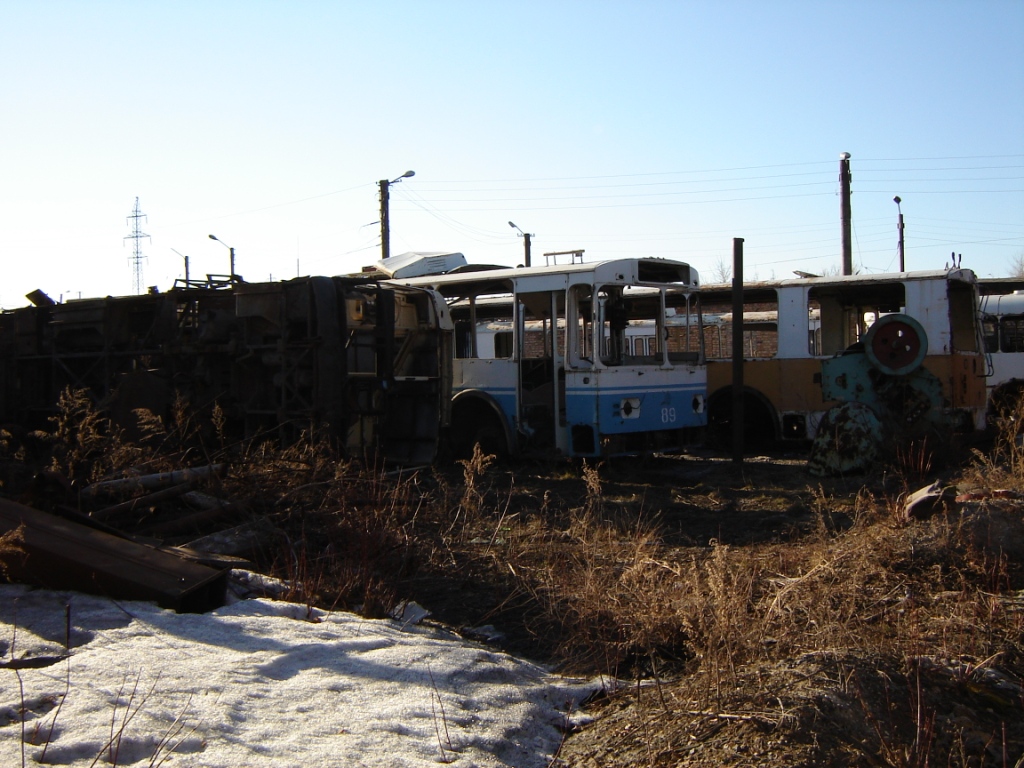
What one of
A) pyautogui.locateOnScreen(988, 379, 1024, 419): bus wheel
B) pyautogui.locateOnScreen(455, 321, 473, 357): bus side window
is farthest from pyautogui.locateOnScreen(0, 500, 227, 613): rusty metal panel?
pyautogui.locateOnScreen(988, 379, 1024, 419): bus wheel

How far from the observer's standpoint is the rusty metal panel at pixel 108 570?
4.53m

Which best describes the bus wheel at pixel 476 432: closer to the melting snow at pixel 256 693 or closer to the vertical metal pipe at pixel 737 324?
the vertical metal pipe at pixel 737 324

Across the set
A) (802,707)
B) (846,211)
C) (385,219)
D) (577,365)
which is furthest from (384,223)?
(802,707)

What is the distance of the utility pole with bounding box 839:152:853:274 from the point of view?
1036 inches

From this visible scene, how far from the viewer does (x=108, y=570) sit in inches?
180

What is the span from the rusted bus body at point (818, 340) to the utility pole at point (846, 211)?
12218 millimetres

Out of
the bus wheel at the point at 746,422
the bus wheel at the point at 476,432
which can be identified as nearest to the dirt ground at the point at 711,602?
the bus wheel at the point at 476,432

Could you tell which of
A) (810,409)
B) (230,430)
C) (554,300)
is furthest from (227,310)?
(810,409)

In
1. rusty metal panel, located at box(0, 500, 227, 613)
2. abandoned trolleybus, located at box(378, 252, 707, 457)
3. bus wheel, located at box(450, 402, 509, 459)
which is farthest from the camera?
bus wheel, located at box(450, 402, 509, 459)

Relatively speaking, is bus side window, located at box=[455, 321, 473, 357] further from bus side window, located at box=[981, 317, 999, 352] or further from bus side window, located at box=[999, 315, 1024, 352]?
bus side window, located at box=[999, 315, 1024, 352]

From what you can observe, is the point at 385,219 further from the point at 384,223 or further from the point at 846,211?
the point at 846,211

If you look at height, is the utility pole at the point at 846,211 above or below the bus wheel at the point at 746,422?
above

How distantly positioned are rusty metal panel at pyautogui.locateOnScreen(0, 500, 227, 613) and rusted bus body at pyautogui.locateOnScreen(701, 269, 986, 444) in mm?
9940

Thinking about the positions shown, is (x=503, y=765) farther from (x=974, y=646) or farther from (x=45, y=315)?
(x=45, y=315)
